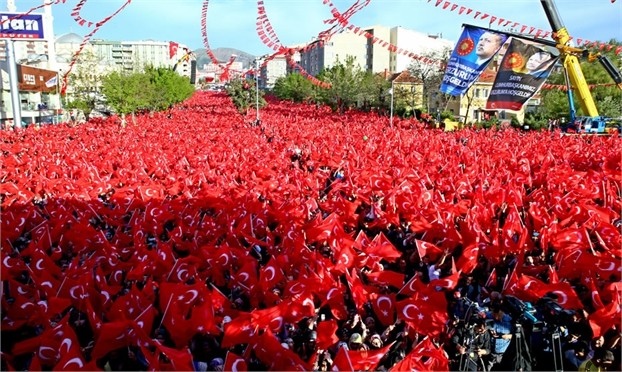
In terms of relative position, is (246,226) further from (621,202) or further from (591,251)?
(621,202)

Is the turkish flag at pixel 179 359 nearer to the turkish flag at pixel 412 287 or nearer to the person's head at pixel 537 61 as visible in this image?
the turkish flag at pixel 412 287

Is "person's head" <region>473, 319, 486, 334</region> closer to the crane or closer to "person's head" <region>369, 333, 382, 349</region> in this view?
"person's head" <region>369, 333, 382, 349</region>

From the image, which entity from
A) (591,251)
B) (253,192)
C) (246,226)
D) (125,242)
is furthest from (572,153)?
(125,242)

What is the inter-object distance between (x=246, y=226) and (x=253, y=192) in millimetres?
2178

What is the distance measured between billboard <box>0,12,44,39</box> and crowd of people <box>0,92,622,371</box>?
11710 millimetres

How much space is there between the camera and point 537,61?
18.5 metres

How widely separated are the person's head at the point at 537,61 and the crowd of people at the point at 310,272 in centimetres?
813

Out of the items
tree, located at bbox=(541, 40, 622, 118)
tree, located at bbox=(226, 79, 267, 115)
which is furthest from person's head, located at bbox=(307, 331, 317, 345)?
tree, located at bbox=(226, 79, 267, 115)

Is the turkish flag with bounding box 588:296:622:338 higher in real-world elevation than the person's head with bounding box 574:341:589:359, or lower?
higher

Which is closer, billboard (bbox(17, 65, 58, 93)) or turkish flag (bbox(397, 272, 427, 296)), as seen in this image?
turkish flag (bbox(397, 272, 427, 296))

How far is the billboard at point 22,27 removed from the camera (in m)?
19.8

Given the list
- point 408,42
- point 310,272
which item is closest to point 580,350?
point 310,272

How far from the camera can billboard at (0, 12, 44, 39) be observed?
65.0 feet

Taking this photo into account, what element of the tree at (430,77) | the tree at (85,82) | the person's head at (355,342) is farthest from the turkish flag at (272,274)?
the tree at (430,77)
